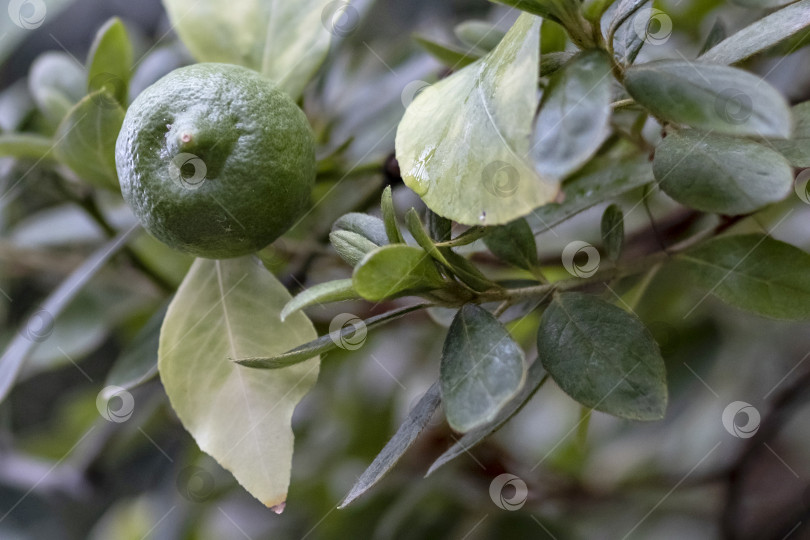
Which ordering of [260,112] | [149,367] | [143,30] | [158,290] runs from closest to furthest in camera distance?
[260,112] → [149,367] → [158,290] → [143,30]

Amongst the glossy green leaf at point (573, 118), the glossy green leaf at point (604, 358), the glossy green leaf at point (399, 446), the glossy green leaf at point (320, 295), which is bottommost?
the glossy green leaf at point (604, 358)

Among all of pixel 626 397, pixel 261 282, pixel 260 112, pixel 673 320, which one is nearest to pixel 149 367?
pixel 261 282

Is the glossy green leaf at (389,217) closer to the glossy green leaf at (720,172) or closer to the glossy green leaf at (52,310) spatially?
the glossy green leaf at (720,172)

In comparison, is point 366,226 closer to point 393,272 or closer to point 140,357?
point 393,272

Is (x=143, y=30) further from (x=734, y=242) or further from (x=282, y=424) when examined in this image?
(x=734, y=242)

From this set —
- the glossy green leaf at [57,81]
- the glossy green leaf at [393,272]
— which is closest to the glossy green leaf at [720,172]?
the glossy green leaf at [393,272]

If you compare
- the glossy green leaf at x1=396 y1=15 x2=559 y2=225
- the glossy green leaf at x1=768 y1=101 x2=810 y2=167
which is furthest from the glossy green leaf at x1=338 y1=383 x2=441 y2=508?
the glossy green leaf at x1=768 y1=101 x2=810 y2=167

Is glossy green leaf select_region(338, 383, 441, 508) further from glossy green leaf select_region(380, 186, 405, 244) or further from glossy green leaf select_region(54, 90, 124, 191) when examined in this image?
glossy green leaf select_region(54, 90, 124, 191)
